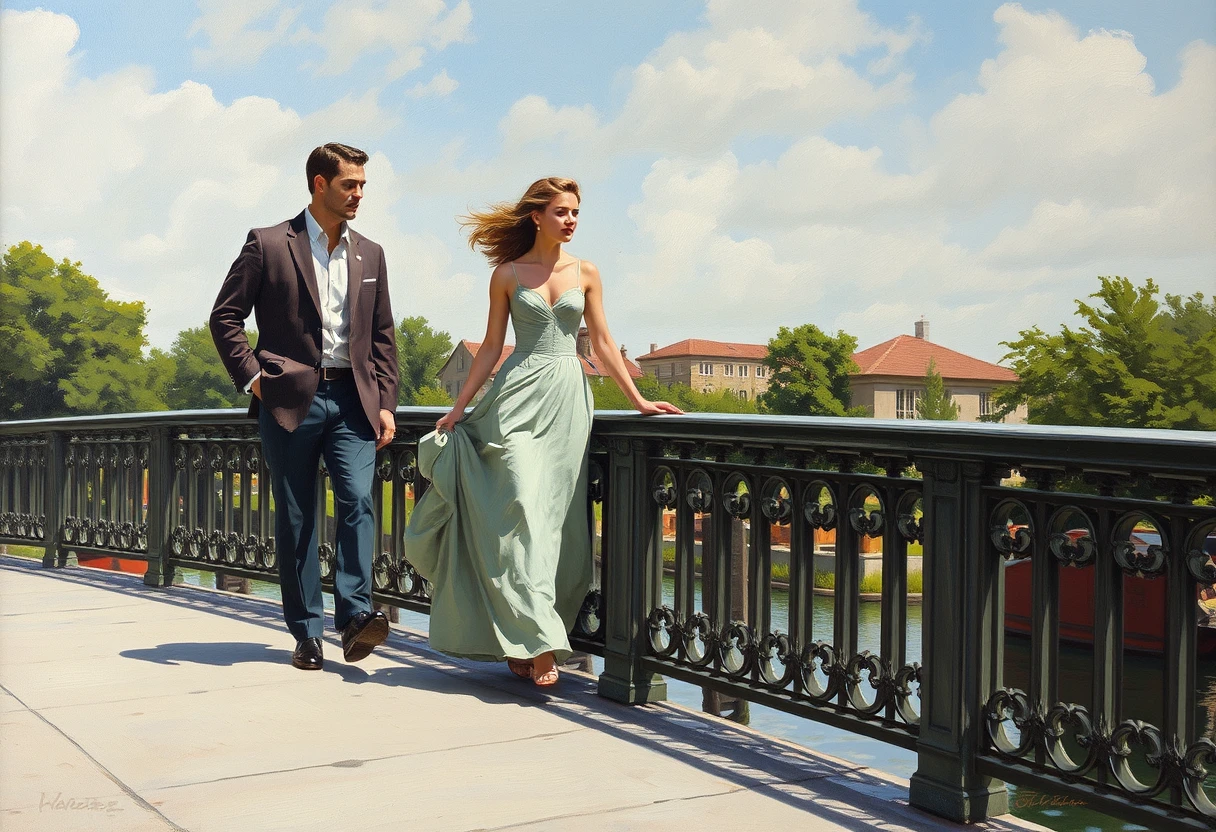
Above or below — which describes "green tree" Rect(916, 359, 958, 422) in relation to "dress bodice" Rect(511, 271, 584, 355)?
above

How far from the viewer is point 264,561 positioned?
7156 mm

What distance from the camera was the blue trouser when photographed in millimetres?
5168

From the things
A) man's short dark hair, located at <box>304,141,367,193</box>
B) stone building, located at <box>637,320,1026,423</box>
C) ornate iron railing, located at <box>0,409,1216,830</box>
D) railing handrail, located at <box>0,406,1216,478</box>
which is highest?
stone building, located at <box>637,320,1026,423</box>

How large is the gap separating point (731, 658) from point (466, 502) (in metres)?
1.28

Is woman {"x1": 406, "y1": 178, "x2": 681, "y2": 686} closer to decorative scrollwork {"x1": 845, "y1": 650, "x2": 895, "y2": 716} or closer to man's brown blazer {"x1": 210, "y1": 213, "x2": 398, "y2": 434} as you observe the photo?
man's brown blazer {"x1": 210, "y1": 213, "x2": 398, "y2": 434}

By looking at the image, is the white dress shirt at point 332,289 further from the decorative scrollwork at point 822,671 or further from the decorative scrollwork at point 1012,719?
the decorative scrollwork at point 1012,719

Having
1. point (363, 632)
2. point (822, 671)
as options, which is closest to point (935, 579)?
point (822, 671)

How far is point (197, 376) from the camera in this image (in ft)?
434

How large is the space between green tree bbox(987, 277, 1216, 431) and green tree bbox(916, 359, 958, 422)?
4605 centimetres

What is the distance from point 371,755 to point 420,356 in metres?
140

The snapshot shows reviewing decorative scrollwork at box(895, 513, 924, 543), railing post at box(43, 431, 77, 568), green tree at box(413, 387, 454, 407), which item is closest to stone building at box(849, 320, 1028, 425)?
green tree at box(413, 387, 454, 407)

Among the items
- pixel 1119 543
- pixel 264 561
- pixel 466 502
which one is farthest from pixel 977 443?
pixel 264 561

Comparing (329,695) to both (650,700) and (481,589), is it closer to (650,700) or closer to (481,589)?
(481,589)

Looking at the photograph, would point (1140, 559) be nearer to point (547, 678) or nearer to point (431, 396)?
point (547, 678)
